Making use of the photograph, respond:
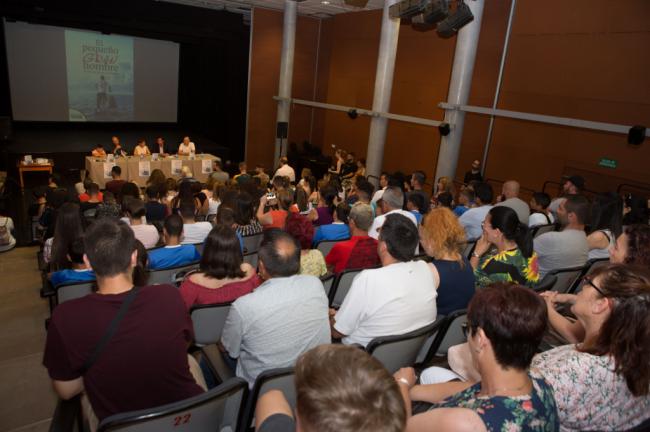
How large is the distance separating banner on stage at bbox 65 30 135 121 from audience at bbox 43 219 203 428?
1426 centimetres

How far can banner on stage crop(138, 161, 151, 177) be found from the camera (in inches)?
400

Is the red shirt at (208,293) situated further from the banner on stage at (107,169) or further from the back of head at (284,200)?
the banner on stage at (107,169)

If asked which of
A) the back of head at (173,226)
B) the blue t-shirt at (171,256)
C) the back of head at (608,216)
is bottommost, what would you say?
the blue t-shirt at (171,256)

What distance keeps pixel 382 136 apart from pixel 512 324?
34.2 ft

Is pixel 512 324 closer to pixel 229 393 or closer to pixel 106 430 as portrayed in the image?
pixel 229 393

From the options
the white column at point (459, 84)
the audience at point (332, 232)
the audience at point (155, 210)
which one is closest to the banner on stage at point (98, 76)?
the audience at point (155, 210)

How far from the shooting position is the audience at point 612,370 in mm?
1554

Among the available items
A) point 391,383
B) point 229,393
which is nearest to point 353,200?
point 229,393

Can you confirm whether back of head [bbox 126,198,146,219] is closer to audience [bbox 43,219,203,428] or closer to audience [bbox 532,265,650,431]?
audience [bbox 43,219,203,428]

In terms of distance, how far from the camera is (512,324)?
1.37m

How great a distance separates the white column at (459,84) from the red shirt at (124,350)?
8.68 metres

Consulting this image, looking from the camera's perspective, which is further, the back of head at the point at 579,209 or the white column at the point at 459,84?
the white column at the point at 459,84

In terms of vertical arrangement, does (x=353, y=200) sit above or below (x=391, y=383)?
below

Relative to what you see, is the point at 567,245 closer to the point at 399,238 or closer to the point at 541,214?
the point at 541,214
